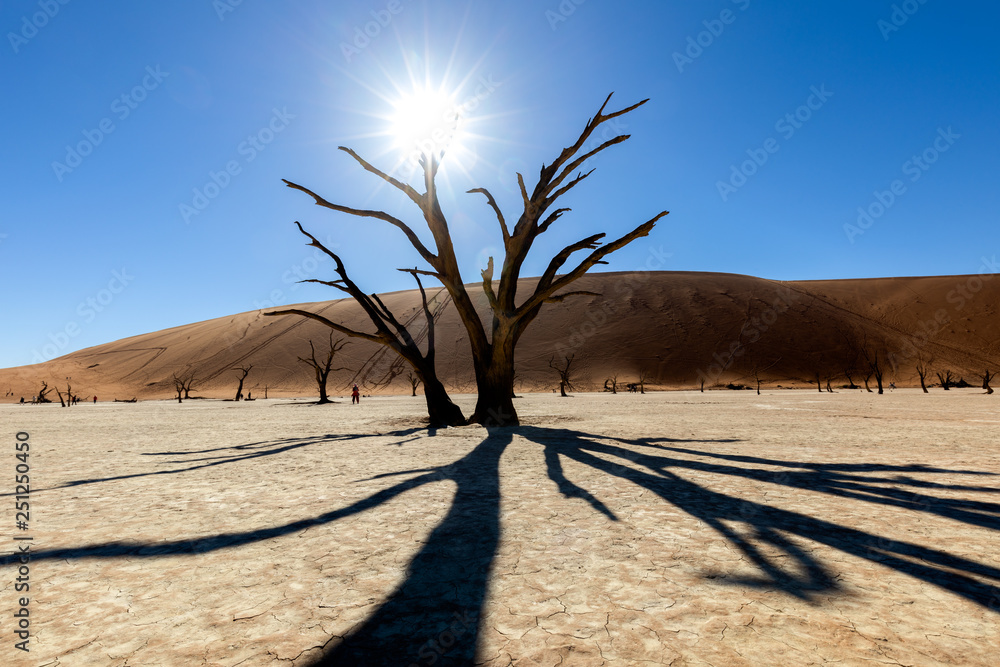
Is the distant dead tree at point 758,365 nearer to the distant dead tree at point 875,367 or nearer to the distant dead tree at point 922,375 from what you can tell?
the distant dead tree at point 875,367

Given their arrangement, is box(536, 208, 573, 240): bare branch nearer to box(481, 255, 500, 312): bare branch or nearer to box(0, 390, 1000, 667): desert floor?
box(481, 255, 500, 312): bare branch

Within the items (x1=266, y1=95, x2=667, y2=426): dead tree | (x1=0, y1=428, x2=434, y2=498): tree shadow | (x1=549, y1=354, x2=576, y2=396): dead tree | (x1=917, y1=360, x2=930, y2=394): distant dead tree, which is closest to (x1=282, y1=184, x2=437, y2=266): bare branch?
(x1=266, y1=95, x2=667, y2=426): dead tree

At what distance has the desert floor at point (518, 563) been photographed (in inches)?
89.3

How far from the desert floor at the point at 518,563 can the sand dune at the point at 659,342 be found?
4955 cm

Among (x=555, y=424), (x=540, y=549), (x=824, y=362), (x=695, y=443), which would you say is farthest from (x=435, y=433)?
(x=824, y=362)

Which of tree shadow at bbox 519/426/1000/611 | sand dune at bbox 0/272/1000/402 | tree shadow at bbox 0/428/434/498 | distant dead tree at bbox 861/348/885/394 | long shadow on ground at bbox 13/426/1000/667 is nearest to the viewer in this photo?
long shadow on ground at bbox 13/426/1000/667

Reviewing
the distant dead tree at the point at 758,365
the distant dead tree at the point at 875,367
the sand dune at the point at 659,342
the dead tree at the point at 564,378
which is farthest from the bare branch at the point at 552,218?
the distant dead tree at the point at 758,365

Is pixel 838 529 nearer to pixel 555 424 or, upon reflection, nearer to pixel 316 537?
pixel 316 537

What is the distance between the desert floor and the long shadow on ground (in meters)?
0.02

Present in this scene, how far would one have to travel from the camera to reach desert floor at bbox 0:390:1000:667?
2.27 meters

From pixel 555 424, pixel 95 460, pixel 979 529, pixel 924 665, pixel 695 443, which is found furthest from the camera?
pixel 555 424

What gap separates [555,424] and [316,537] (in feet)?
34.0

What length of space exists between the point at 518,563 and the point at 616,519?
1.37m

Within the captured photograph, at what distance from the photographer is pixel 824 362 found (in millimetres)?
58969
